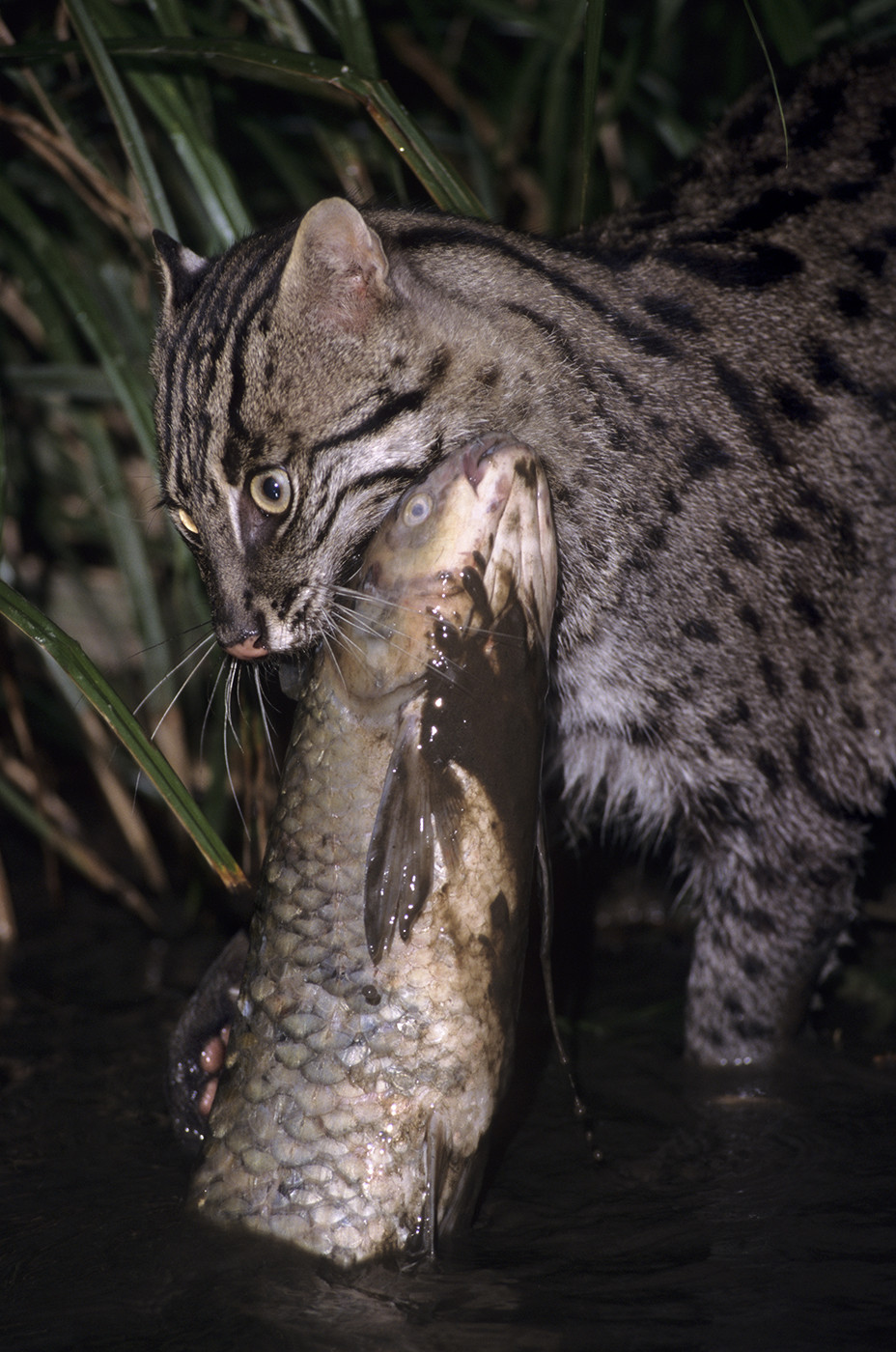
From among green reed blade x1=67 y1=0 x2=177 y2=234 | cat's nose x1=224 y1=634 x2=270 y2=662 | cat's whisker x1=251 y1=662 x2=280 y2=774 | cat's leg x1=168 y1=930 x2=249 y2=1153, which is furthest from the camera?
green reed blade x1=67 y1=0 x2=177 y2=234

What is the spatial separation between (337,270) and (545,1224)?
7.37ft

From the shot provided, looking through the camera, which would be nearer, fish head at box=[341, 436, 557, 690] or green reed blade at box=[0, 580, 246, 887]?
fish head at box=[341, 436, 557, 690]

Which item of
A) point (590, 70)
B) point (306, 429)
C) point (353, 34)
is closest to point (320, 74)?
point (353, 34)

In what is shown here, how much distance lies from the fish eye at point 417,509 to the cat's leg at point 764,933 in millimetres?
1705

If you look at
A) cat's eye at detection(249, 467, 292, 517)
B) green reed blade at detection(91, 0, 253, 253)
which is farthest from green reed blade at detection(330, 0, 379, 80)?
cat's eye at detection(249, 467, 292, 517)

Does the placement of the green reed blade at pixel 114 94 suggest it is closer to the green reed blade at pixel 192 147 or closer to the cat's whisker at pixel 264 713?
the green reed blade at pixel 192 147

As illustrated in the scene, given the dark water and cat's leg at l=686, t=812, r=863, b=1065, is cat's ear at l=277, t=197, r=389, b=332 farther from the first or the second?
the dark water

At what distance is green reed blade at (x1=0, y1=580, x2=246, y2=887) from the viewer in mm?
3201

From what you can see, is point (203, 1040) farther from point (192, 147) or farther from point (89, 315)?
point (192, 147)

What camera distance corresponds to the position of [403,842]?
263 cm

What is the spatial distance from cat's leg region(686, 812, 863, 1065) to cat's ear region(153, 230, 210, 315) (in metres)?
2.16

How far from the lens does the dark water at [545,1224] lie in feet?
8.63

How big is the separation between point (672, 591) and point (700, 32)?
4.05 meters

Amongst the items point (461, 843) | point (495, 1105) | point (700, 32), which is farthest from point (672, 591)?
point (700, 32)
